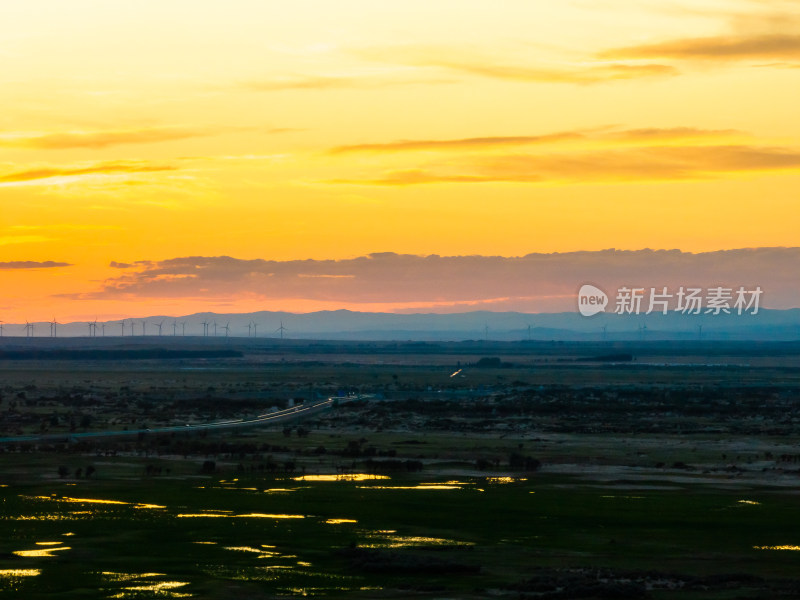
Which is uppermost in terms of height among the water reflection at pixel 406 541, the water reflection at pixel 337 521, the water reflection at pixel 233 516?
the water reflection at pixel 406 541

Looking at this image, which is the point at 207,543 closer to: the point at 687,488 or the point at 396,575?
the point at 396,575

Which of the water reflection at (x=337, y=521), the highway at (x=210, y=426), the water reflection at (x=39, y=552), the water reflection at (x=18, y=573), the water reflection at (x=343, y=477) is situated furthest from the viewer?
the highway at (x=210, y=426)

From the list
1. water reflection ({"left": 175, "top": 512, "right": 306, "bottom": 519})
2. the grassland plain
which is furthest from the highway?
water reflection ({"left": 175, "top": 512, "right": 306, "bottom": 519})

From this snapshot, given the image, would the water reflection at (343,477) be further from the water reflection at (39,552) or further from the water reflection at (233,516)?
the water reflection at (39,552)

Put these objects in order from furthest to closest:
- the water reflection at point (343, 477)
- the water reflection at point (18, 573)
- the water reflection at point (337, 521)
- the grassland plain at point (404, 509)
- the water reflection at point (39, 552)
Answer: the water reflection at point (343, 477) → the water reflection at point (337, 521) → the water reflection at point (39, 552) → the grassland plain at point (404, 509) → the water reflection at point (18, 573)

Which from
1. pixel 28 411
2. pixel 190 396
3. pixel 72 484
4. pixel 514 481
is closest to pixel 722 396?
pixel 190 396

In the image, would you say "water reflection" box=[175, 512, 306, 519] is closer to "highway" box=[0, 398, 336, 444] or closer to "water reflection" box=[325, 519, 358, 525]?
"water reflection" box=[325, 519, 358, 525]

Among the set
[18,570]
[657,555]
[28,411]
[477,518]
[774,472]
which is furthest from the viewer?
[28,411]

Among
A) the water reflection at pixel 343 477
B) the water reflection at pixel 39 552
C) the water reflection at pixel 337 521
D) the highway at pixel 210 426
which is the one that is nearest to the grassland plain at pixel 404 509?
the water reflection at pixel 39 552
